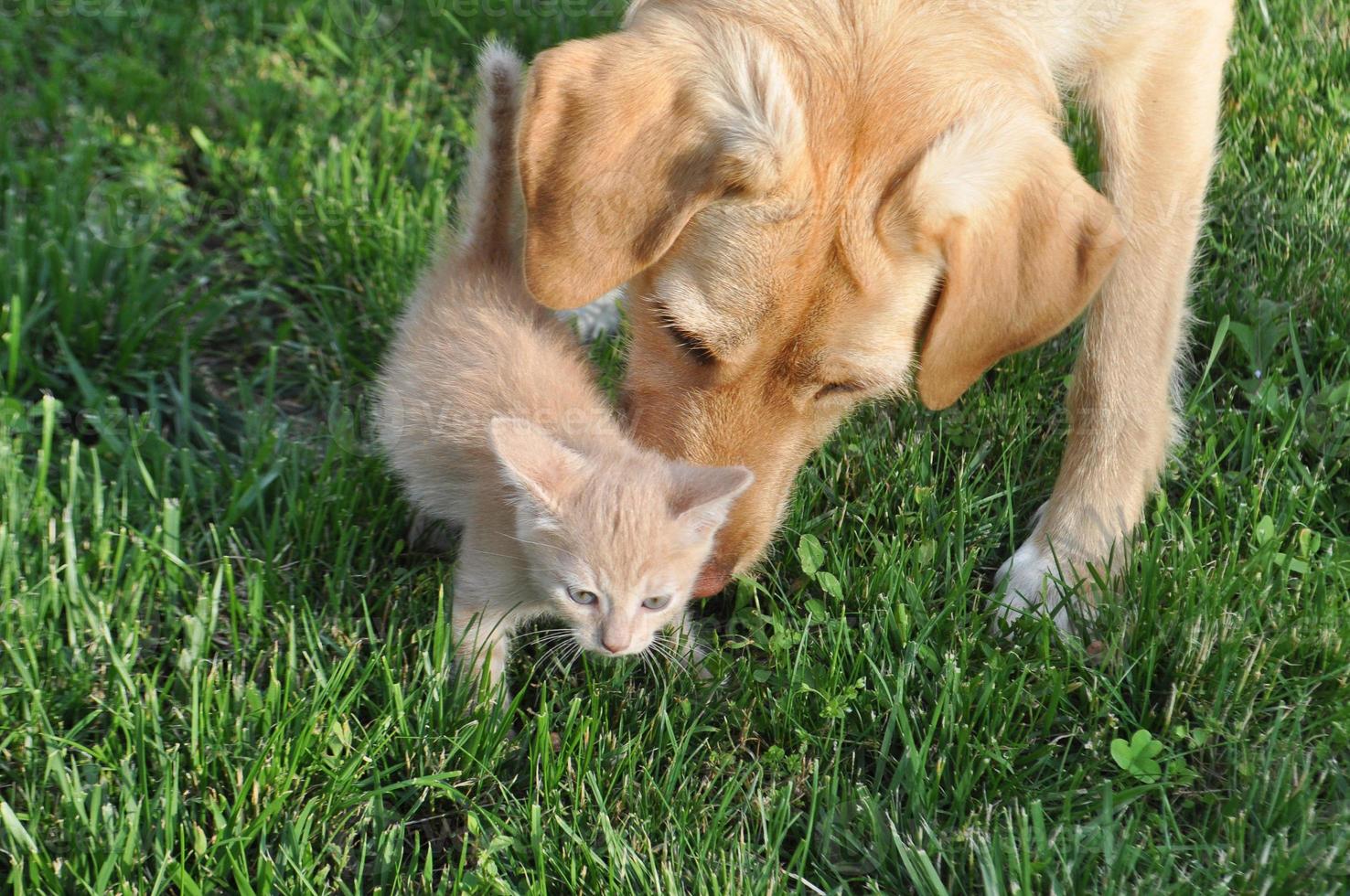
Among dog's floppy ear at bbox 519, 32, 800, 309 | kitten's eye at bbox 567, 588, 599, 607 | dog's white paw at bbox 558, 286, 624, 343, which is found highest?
dog's floppy ear at bbox 519, 32, 800, 309

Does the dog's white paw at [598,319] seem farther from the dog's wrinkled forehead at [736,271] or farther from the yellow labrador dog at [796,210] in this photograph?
the dog's wrinkled forehead at [736,271]

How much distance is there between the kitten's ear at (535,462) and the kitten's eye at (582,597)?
20 centimetres

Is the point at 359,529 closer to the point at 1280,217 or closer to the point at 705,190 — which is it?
the point at 705,190

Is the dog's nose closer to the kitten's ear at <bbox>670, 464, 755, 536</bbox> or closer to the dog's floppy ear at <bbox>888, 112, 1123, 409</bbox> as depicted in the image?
the kitten's ear at <bbox>670, 464, 755, 536</bbox>

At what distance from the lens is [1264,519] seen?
3.17m

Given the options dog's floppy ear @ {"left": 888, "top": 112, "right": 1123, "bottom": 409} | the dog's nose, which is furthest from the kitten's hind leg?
dog's floppy ear @ {"left": 888, "top": 112, "right": 1123, "bottom": 409}

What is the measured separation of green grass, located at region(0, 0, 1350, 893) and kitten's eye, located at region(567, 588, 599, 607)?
269 millimetres

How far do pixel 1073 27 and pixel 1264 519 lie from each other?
128cm

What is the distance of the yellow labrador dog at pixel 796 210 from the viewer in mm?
2760

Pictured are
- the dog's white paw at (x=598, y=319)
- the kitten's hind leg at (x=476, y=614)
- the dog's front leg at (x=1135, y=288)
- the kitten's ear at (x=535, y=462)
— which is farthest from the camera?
the dog's white paw at (x=598, y=319)

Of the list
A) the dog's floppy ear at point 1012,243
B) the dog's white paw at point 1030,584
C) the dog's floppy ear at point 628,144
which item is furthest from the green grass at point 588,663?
the dog's floppy ear at point 628,144

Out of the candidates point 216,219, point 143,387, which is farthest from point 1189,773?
point 216,219

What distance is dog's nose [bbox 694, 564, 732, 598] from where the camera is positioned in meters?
2.95

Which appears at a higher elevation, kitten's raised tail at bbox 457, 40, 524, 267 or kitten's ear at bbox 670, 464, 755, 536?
kitten's raised tail at bbox 457, 40, 524, 267
